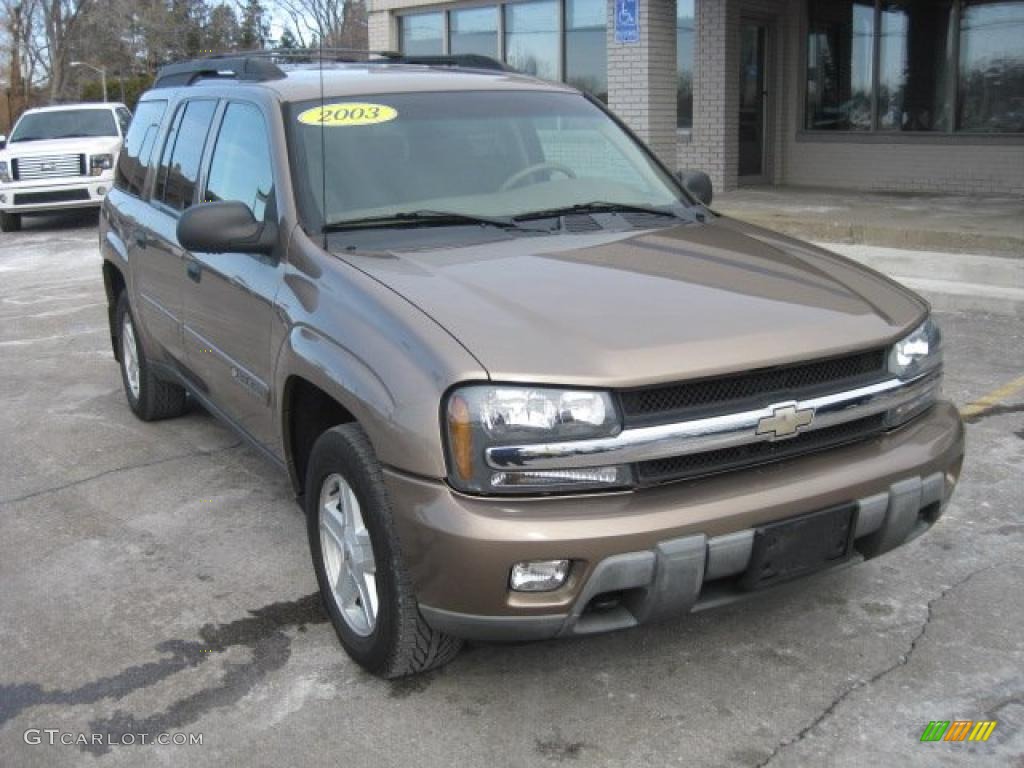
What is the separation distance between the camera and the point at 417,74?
4.49 m

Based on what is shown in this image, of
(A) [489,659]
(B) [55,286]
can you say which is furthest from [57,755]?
(B) [55,286]

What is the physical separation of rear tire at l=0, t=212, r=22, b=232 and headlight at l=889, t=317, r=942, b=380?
54.9 feet

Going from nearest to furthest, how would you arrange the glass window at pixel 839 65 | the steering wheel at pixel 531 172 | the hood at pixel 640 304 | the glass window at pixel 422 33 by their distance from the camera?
1. the hood at pixel 640 304
2. the steering wheel at pixel 531 172
3. the glass window at pixel 839 65
4. the glass window at pixel 422 33

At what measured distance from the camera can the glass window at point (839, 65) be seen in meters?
14.7

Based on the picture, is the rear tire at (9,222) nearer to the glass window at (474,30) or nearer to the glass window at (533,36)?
the glass window at (474,30)

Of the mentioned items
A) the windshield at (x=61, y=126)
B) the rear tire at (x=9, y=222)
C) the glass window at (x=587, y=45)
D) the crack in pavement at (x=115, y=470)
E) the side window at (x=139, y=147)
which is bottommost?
the crack in pavement at (x=115, y=470)

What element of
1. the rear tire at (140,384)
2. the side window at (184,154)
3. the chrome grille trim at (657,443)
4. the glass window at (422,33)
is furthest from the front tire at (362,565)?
the glass window at (422,33)

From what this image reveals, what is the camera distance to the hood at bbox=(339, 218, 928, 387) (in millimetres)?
2869

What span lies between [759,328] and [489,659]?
4.34 ft

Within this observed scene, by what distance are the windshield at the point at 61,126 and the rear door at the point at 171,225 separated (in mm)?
13618

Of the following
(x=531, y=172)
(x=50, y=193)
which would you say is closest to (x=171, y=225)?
(x=531, y=172)

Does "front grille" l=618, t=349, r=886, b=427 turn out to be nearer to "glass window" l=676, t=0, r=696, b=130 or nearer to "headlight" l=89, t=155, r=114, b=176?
"glass window" l=676, t=0, r=696, b=130

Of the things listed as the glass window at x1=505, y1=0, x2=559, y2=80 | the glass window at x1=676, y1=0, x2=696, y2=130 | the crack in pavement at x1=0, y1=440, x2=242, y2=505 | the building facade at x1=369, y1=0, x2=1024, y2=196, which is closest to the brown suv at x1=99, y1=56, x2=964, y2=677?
the crack in pavement at x1=0, y1=440, x2=242, y2=505

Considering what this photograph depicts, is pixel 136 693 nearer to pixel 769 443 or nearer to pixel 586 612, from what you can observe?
pixel 586 612
